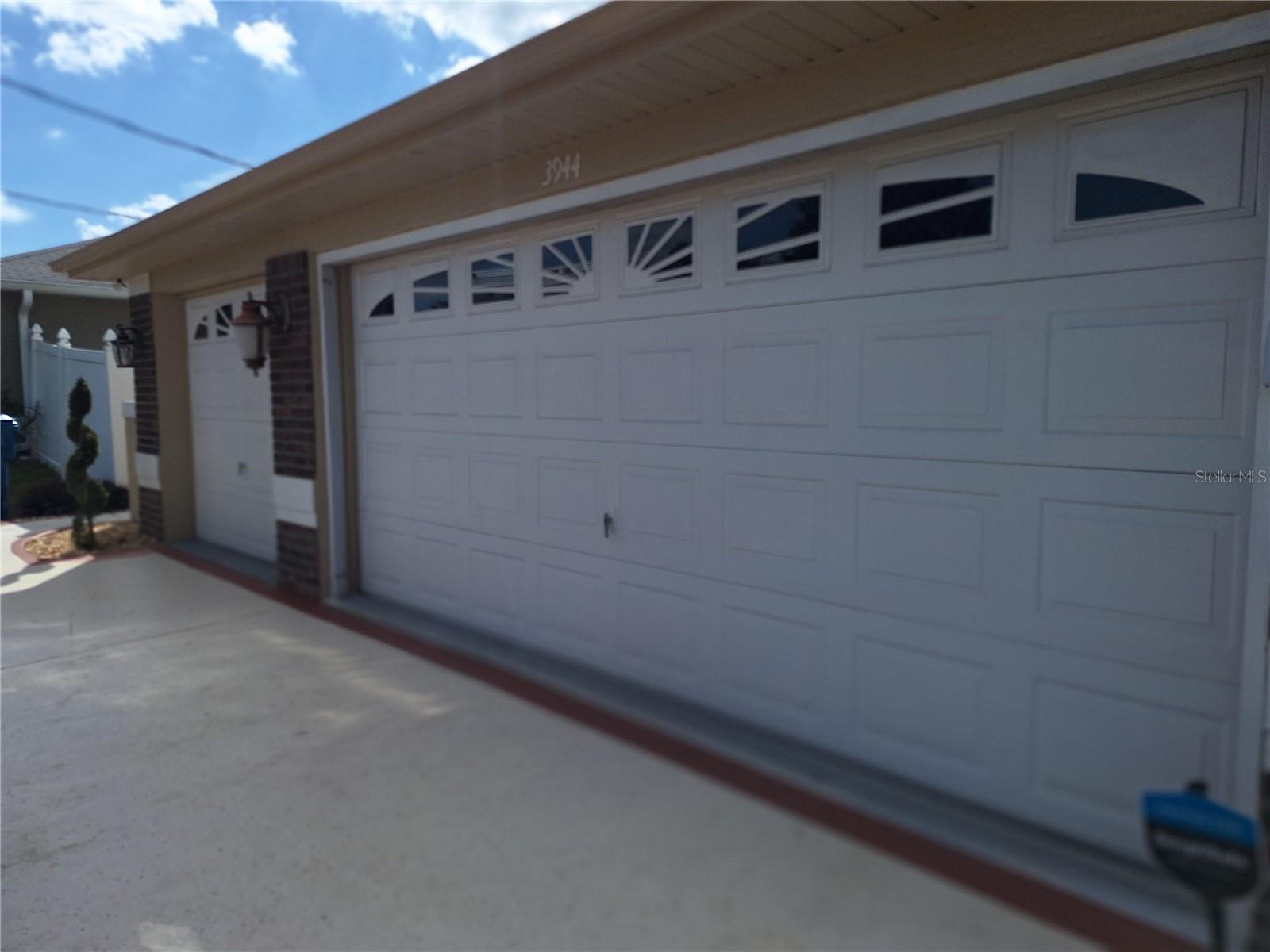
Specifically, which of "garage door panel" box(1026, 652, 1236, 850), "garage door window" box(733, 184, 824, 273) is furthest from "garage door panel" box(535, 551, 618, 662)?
"garage door panel" box(1026, 652, 1236, 850)

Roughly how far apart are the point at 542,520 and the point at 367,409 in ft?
6.30

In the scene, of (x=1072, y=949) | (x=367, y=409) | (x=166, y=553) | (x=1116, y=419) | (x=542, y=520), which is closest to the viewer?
(x=1072, y=949)

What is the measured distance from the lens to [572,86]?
3.20 metres

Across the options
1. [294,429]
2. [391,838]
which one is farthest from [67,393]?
[391,838]

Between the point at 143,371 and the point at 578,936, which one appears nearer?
the point at 578,936

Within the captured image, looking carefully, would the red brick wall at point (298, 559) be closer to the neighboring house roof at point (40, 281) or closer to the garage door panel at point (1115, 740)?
the garage door panel at point (1115, 740)

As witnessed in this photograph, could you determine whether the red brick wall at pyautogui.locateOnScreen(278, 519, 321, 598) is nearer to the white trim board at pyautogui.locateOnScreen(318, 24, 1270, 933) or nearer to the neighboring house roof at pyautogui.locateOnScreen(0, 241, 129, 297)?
the white trim board at pyautogui.locateOnScreen(318, 24, 1270, 933)

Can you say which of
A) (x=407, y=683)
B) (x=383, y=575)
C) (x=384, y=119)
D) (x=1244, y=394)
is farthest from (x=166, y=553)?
(x=1244, y=394)

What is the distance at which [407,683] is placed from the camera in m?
4.12

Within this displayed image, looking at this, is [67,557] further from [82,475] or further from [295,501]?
[295,501]

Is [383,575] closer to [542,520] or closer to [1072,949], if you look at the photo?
[542,520]

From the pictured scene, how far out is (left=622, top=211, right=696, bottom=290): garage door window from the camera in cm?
362

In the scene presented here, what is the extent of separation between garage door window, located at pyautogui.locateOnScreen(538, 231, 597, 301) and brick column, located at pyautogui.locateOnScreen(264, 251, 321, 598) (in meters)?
2.21

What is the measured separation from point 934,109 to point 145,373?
25.4 feet
